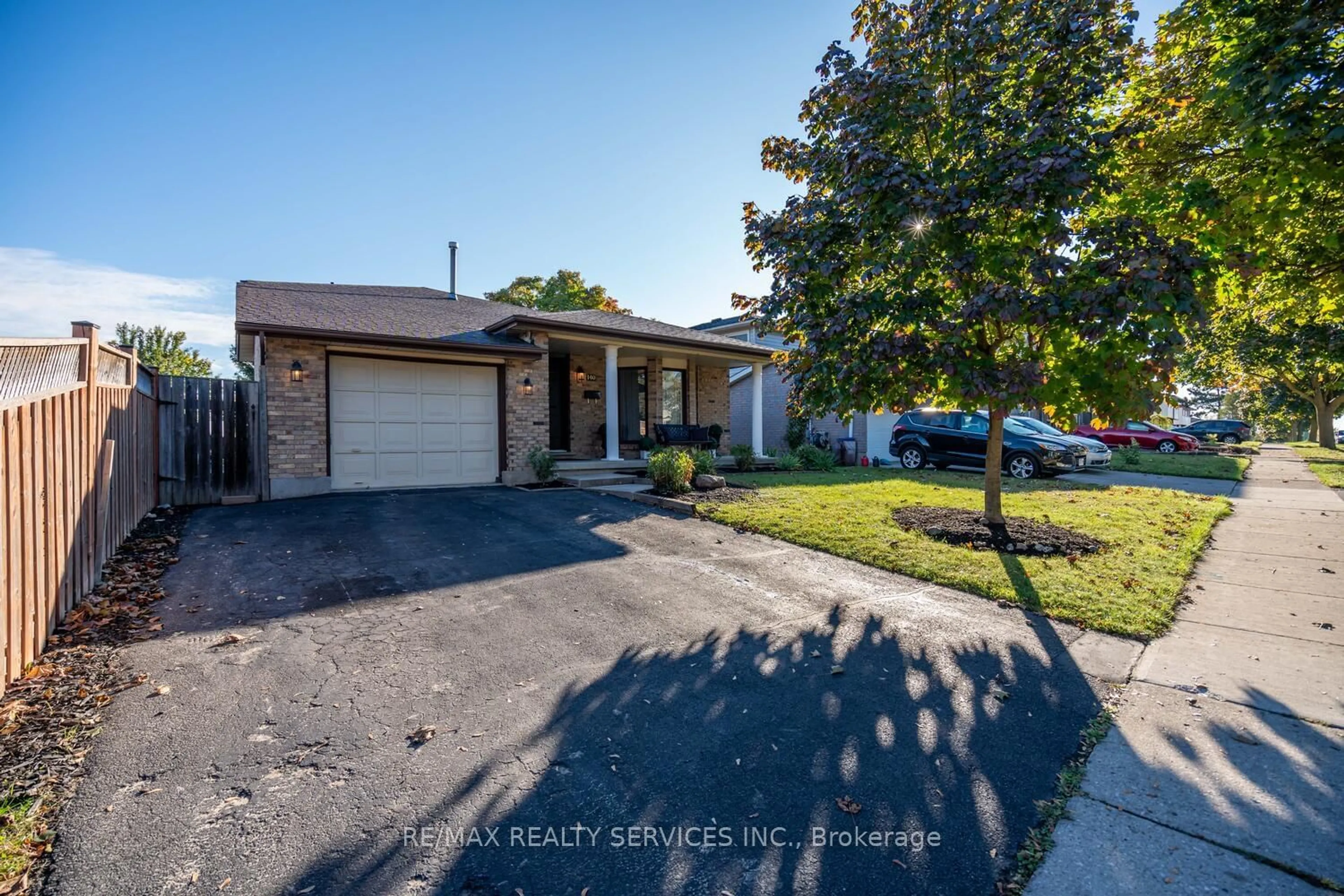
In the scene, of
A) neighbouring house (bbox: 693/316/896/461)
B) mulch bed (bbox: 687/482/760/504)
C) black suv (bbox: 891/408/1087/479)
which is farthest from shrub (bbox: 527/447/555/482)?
neighbouring house (bbox: 693/316/896/461)

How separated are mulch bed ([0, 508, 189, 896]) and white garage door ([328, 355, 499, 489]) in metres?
5.01

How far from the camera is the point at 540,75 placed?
8.99 metres

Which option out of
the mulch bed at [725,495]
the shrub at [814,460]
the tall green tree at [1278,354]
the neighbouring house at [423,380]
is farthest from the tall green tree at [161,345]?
the tall green tree at [1278,354]

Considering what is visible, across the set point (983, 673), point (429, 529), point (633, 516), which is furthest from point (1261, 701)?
point (429, 529)

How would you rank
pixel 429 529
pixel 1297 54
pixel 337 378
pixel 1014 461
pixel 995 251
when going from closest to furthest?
1. pixel 1297 54
2. pixel 995 251
3. pixel 429 529
4. pixel 337 378
5. pixel 1014 461

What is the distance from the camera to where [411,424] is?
1026 centimetres

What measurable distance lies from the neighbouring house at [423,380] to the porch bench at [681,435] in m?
1.25

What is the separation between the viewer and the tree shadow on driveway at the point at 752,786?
1902 millimetres

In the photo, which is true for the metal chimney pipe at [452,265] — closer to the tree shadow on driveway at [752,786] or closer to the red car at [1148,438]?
the tree shadow on driveway at [752,786]

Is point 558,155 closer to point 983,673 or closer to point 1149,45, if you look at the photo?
point 1149,45

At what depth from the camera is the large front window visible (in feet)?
49.8

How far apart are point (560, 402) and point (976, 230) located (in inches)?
421

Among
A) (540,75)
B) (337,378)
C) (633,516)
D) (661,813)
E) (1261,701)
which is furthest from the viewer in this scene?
(337,378)

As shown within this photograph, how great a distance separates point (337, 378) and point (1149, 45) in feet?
37.9
